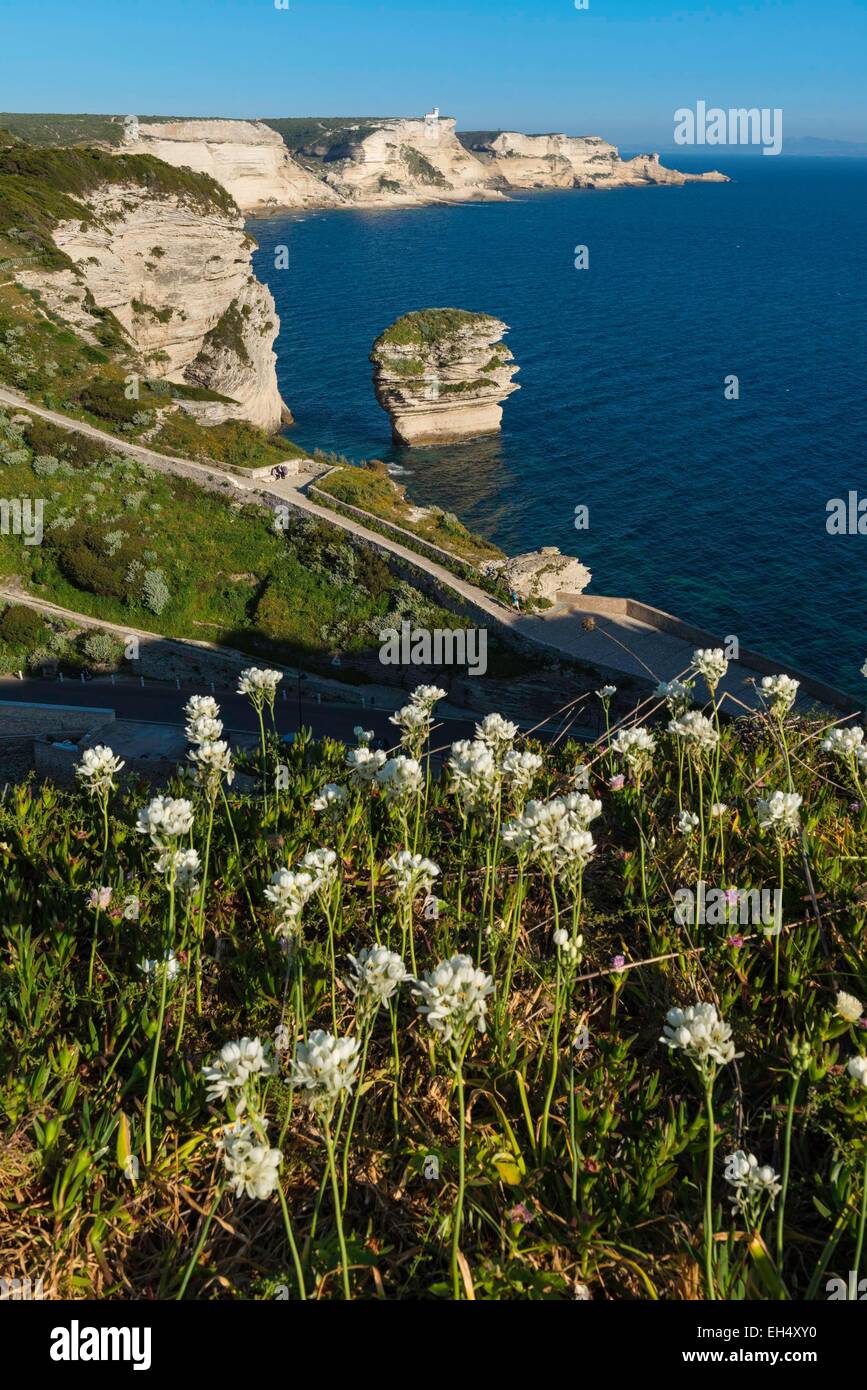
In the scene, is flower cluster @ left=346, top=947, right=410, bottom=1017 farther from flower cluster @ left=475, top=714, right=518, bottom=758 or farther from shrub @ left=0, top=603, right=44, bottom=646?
shrub @ left=0, top=603, right=44, bottom=646

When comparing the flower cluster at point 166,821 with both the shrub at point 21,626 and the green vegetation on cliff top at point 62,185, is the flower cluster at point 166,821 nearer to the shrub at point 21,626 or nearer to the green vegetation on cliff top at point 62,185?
the shrub at point 21,626

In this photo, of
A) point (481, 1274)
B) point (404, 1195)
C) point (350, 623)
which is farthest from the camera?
point (350, 623)

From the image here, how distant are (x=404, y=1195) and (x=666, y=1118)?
1320 millimetres

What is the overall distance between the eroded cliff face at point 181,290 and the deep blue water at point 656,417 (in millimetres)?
5388

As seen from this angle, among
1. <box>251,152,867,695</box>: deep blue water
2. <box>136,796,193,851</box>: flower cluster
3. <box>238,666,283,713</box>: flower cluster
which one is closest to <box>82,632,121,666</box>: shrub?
<box>251,152,867,695</box>: deep blue water

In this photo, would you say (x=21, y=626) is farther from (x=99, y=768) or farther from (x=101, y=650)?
(x=99, y=768)

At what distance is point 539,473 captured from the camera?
56.8m

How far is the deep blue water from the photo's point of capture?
147 ft

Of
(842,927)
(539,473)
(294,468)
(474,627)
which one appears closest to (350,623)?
(474,627)

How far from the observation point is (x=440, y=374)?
2394 inches

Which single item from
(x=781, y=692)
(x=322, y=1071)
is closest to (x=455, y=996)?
(x=322, y=1071)

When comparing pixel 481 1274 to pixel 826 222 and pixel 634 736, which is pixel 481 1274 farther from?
pixel 826 222

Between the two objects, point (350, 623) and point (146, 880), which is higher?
point (350, 623)

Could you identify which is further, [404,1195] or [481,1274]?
[404,1195]
